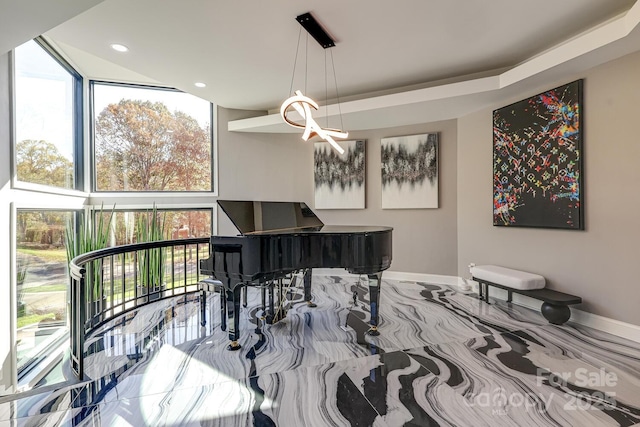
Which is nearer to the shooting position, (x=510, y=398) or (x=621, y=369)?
(x=510, y=398)

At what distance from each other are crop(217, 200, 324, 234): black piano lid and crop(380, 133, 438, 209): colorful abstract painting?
1851mm

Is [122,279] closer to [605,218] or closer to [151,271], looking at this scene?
[151,271]

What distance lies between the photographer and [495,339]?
9.24ft

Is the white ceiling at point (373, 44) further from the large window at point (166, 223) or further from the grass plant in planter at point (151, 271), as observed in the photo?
the grass plant in planter at point (151, 271)

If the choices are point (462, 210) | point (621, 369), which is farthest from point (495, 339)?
point (462, 210)

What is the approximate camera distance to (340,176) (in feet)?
17.4

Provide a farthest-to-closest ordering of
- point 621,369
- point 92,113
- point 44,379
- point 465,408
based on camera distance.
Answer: point 92,113, point 44,379, point 621,369, point 465,408

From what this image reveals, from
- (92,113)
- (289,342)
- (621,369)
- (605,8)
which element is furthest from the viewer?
(92,113)

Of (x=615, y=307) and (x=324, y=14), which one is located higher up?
(x=324, y=14)

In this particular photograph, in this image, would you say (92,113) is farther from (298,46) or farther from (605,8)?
(605,8)

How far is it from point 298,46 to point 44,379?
4.22m

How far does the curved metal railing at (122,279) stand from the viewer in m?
2.19

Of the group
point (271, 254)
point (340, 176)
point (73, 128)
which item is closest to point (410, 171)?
point (340, 176)

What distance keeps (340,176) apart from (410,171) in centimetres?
119
